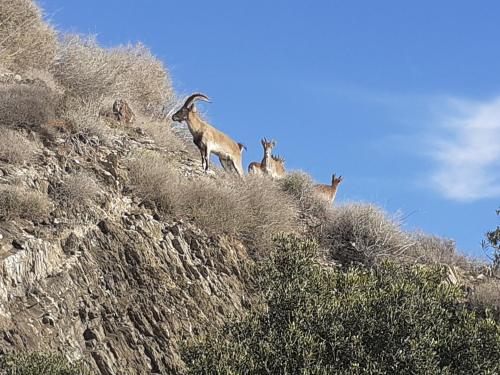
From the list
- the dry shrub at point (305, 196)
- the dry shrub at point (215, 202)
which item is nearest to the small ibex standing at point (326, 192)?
the dry shrub at point (305, 196)

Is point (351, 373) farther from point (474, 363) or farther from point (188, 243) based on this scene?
point (188, 243)

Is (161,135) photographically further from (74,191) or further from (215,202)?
(74,191)

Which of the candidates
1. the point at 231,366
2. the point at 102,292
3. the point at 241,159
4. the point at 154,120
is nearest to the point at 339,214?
the point at 241,159

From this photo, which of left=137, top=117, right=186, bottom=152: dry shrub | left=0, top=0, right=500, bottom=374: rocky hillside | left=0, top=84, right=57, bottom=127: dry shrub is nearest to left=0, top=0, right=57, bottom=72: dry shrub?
left=0, top=0, right=500, bottom=374: rocky hillside

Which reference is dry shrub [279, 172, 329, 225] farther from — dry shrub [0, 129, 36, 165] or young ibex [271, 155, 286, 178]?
dry shrub [0, 129, 36, 165]

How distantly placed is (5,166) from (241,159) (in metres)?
8.12

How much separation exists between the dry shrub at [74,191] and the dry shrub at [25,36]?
8.88 m

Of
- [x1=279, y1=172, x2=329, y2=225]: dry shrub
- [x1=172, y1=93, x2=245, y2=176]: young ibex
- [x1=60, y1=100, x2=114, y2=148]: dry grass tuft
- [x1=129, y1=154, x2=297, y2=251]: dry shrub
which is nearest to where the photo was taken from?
[x1=129, y1=154, x2=297, y2=251]: dry shrub

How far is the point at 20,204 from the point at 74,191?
1351mm

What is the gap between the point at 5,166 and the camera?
16.6m

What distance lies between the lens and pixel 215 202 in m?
18.5

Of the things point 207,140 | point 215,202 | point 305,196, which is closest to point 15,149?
point 215,202

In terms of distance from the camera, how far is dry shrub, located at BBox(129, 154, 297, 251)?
59.2 ft

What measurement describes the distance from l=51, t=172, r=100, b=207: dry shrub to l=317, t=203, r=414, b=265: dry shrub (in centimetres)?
694
